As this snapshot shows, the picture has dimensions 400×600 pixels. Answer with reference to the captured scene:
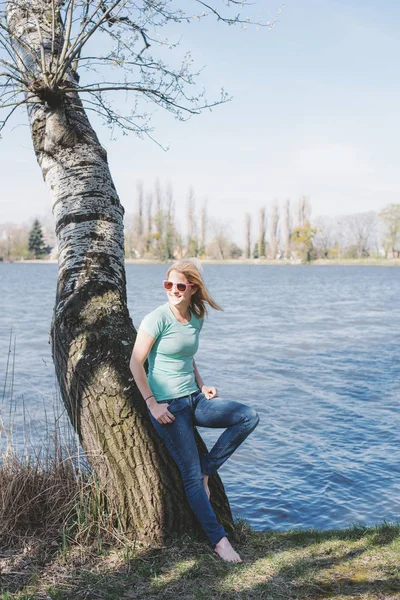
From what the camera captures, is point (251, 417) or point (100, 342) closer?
point (251, 417)

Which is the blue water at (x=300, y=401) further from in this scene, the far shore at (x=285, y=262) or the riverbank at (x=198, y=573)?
→ the far shore at (x=285, y=262)

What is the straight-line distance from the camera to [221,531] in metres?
4.28

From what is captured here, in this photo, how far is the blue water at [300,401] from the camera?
298 inches

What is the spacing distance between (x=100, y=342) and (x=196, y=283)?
816 millimetres

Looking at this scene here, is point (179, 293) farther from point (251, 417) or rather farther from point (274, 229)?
point (274, 229)

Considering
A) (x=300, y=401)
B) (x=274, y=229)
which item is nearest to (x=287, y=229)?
(x=274, y=229)

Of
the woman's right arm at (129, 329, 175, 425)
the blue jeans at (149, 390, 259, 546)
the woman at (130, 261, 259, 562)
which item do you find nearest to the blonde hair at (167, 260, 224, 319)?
the woman at (130, 261, 259, 562)

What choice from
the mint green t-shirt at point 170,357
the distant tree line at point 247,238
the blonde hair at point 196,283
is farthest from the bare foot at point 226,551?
the distant tree line at point 247,238

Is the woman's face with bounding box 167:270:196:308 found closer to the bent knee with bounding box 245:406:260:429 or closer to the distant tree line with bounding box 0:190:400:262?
the bent knee with bounding box 245:406:260:429

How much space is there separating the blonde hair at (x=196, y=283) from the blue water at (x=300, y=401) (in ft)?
4.99

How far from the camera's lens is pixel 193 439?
4.26m

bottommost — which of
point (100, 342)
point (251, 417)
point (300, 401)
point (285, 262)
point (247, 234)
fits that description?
point (300, 401)

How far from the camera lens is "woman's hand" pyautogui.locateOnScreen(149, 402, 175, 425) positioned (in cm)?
412

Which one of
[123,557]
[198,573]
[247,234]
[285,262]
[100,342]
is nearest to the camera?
[198,573]
